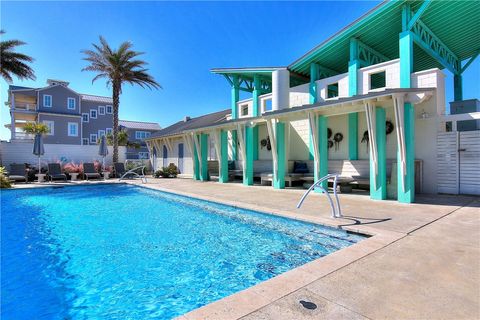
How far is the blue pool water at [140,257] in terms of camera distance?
3.17 meters

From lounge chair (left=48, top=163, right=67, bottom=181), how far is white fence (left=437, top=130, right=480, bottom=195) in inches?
822

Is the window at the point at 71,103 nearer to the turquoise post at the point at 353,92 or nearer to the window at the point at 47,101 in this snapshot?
the window at the point at 47,101

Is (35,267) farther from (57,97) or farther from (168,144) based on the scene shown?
(57,97)

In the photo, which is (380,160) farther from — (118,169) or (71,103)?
(71,103)

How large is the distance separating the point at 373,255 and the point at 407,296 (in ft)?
3.80

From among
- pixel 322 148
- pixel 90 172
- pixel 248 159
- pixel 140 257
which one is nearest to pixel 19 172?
pixel 90 172

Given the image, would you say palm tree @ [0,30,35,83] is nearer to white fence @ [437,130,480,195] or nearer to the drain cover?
the drain cover

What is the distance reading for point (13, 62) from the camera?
1827 centimetres

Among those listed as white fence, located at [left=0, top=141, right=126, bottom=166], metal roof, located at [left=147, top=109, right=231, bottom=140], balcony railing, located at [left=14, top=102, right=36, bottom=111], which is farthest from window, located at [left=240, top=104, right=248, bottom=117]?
balcony railing, located at [left=14, top=102, right=36, bottom=111]

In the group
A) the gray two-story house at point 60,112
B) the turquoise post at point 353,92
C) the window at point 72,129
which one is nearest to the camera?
the turquoise post at point 353,92

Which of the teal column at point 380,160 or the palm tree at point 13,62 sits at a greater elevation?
the palm tree at point 13,62

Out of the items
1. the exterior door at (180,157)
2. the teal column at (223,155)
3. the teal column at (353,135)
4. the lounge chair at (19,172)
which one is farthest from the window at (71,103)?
the teal column at (353,135)

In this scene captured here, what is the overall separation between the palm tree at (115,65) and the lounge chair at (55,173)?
432 cm

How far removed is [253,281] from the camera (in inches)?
141
